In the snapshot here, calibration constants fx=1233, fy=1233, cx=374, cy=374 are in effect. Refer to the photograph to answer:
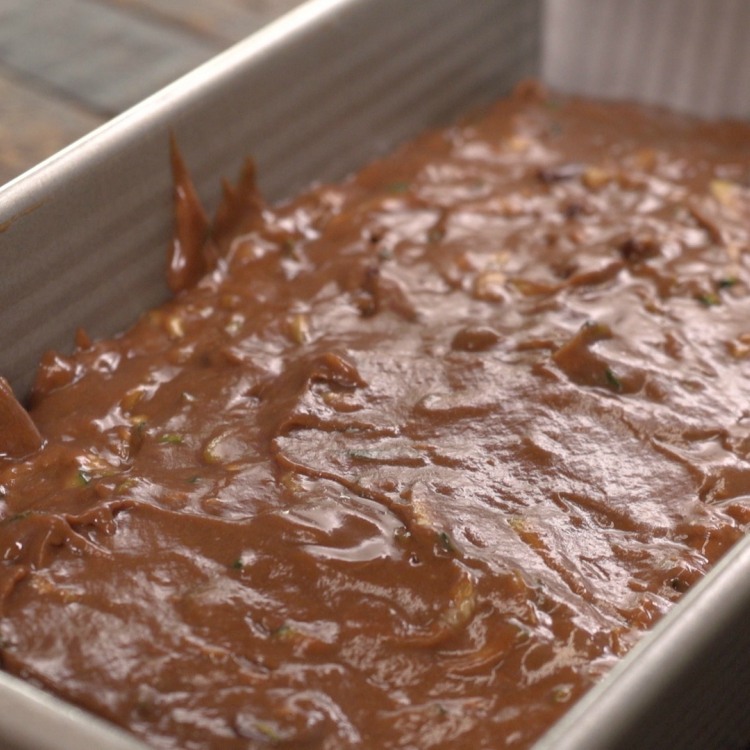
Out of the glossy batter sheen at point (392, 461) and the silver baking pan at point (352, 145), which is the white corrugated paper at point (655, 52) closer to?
the silver baking pan at point (352, 145)

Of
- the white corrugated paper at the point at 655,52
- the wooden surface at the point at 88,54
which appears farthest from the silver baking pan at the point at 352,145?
the wooden surface at the point at 88,54

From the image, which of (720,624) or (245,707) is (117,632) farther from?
(720,624)

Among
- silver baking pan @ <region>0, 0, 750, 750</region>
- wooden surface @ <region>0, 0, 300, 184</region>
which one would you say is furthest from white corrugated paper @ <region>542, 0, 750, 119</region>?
wooden surface @ <region>0, 0, 300, 184</region>

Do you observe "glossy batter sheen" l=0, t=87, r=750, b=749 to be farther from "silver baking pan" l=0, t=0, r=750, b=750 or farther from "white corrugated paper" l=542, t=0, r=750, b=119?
"white corrugated paper" l=542, t=0, r=750, b=119

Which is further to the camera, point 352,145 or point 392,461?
point 352,145

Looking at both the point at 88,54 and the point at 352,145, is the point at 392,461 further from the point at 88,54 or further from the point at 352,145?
the point at 88,54

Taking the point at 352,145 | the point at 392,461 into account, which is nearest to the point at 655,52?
the point at 352,145
